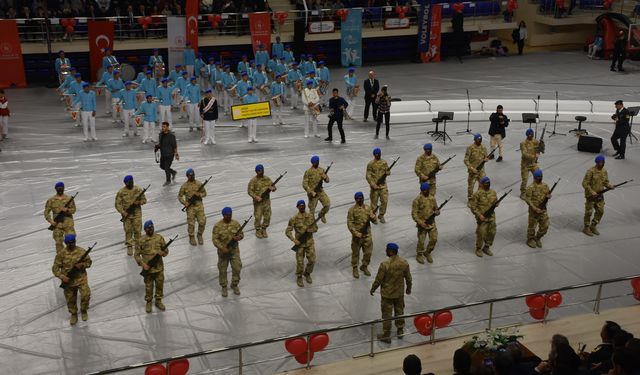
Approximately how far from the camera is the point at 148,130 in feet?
79.0

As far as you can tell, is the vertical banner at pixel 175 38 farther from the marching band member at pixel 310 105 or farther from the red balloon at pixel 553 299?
the red balloon at pixel 553 299

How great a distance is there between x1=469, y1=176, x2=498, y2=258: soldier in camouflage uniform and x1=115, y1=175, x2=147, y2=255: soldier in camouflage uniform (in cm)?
675

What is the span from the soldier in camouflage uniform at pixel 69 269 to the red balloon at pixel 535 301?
7.27 m

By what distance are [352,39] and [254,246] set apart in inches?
757

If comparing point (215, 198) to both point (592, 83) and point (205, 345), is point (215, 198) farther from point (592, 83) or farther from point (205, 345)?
point (592, 83)

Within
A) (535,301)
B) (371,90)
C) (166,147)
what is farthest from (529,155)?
(166,147)

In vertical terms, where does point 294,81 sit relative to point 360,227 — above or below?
Answer: above

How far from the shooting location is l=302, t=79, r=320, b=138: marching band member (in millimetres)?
24594

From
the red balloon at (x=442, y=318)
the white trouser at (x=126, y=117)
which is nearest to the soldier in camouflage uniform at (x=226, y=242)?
the red balloon at (x=442, y=318)

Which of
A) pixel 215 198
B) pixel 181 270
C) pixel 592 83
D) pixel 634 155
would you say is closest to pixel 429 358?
pixel 181 270

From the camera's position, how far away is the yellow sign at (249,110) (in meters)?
23.8

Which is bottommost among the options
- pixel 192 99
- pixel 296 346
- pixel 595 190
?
pixel 296 346

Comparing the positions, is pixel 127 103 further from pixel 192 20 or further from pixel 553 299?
pixel 553 299

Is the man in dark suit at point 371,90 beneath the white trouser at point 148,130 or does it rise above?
above
